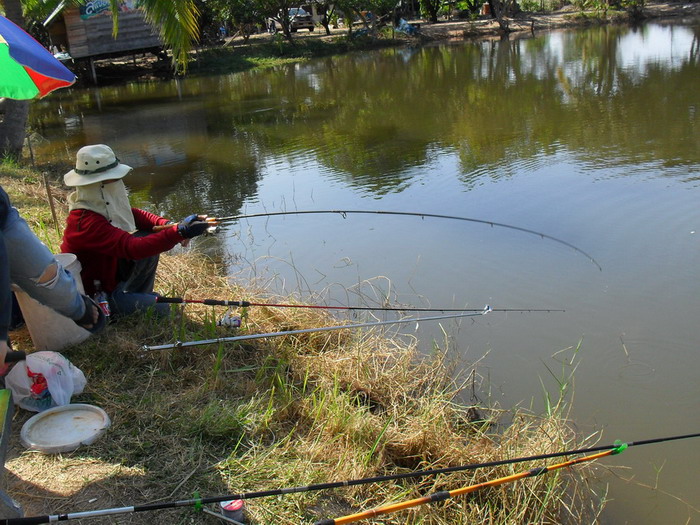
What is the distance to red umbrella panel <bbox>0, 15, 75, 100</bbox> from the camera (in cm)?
297

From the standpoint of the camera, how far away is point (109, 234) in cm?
374

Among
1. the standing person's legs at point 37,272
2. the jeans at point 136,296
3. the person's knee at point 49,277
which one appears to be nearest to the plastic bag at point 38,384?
the standing person's legs at point 37,272

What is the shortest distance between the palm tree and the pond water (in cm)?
154

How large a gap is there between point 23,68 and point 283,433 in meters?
2.06

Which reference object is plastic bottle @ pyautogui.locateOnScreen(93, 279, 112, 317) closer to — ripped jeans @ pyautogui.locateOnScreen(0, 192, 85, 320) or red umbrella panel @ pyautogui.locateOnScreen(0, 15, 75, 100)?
ripped jeans @ pyautogui.locateOnScreen(0, 192, 85, 320)

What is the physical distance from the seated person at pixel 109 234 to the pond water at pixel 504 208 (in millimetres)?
1399

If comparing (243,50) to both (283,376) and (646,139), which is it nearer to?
(646,139)

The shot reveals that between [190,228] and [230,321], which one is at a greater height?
[190,228]

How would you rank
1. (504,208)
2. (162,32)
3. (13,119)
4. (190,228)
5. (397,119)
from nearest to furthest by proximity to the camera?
(190,228) → (504,208) → (13,119) → (162,32) → (397,119)

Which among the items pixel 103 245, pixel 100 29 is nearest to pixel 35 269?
pixel 103 245

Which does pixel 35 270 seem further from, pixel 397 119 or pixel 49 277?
pixel 397 119

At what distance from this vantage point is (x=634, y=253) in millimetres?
5832

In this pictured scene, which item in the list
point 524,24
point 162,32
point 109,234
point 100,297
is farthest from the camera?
point 524,24

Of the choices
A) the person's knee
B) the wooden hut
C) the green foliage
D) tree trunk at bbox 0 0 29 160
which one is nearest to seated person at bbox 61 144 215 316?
the person's knee
